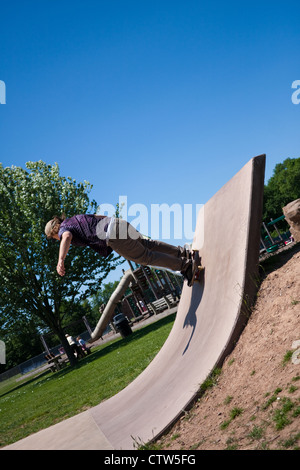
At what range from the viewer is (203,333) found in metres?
4.64

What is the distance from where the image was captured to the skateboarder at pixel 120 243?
530cm

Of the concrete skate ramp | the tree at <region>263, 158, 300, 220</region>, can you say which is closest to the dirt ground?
the concrete skate ramp

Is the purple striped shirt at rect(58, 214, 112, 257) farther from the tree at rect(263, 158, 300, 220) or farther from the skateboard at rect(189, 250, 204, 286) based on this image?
the tree at rect(263, 158, 300, 220)

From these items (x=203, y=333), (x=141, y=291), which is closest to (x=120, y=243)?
(x=203, y=333)

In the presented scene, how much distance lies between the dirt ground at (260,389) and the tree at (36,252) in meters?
20.8

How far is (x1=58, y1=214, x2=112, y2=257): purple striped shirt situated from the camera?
5.46 meters

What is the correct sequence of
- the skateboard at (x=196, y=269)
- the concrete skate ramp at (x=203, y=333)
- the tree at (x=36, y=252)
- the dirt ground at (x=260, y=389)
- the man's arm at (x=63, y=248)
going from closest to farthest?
the dirt ground at (x=260, y=389)
the concrete skate ramp at (x=203, y=333)
the man's arm at (x=63, y=248)
the skateboard at (x=196, y=269)
the tree at (x=36, y=252)

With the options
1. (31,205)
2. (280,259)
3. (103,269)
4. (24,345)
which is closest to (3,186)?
(31,205)

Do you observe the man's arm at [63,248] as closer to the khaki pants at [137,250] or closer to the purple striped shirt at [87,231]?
the purple striped shirt at [87,231]

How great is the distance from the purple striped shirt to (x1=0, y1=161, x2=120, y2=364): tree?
1853cm

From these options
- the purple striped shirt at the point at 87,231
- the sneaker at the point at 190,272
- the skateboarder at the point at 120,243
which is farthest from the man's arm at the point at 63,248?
the sneaker at the point at 190,272

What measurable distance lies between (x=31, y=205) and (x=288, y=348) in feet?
72.3

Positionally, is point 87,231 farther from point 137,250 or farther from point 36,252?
point 36,252

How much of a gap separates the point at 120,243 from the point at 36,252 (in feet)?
66.1
